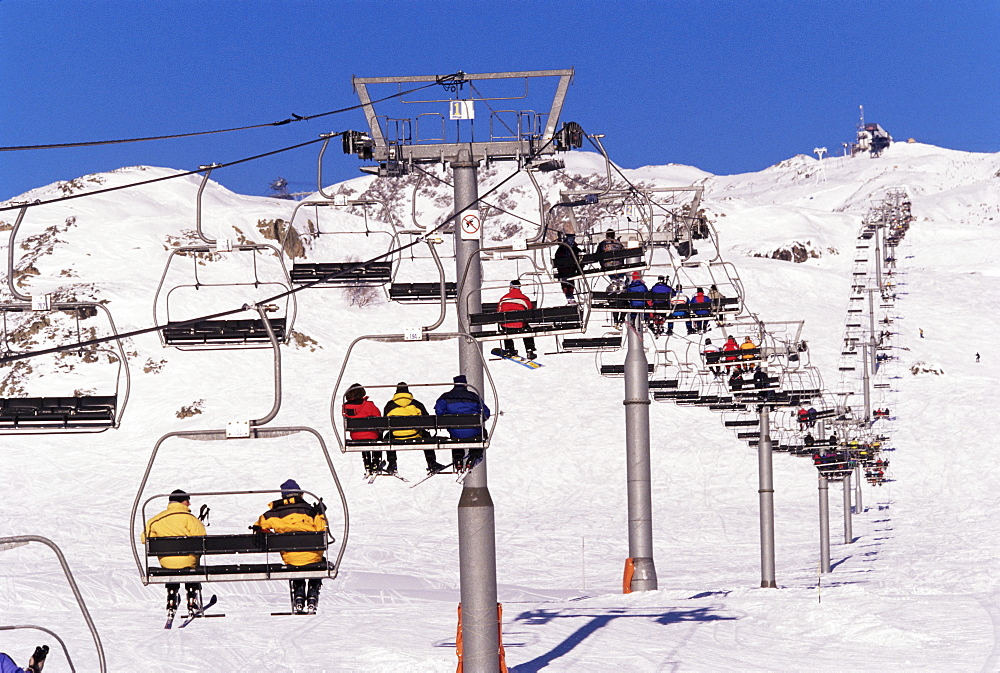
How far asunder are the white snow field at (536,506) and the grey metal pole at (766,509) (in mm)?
635

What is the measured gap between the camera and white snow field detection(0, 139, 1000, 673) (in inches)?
963

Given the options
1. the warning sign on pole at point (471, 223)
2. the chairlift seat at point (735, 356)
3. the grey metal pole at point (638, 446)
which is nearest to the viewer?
the warning sign on pole at point (471, 223)

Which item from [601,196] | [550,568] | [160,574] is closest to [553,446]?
[550,568]

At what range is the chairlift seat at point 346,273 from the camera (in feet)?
65.1

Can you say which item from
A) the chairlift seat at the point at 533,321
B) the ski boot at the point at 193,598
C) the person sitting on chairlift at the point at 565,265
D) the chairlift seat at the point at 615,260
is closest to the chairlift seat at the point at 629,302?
the chairlift seat at the point at 615,260

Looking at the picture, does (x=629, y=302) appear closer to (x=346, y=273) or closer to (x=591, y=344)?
(x=591, y=344)

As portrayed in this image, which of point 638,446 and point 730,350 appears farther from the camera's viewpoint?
point 638,446

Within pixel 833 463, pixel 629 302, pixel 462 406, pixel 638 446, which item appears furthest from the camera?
pixel 833 463

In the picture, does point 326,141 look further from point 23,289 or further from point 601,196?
point 23,289

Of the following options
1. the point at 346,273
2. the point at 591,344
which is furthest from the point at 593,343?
the point at 346,273

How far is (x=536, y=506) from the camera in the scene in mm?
53688

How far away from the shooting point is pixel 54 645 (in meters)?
25.5

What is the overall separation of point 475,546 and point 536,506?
36.4 m

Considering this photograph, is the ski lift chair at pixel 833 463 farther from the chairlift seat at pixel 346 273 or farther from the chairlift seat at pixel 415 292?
the chairlift seat at pixel 346 273
